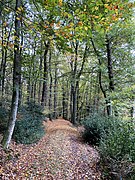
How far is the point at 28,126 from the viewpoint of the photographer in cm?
802

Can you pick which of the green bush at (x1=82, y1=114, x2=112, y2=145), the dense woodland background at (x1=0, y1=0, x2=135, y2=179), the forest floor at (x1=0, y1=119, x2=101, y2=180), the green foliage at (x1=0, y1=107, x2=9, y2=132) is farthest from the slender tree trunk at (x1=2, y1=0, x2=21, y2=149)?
the green bush at (x1=82, y1=114, x2=112, y2=145)

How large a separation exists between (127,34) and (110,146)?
23.7 ft

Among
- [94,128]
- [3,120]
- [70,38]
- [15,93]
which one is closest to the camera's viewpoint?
[70,38]

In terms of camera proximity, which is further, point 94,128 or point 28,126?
point 94,128

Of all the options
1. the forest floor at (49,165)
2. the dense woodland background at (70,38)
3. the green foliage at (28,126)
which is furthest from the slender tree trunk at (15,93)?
the green foliage at (28,126)

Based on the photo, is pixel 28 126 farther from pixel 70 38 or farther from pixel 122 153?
pixel 70 38

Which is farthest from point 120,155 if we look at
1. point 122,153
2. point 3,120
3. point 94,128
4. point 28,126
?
→ point 3,120

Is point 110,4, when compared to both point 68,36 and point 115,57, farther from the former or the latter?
point 115,57

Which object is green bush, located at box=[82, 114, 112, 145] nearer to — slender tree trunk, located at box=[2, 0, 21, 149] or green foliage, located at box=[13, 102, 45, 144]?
green foliage, located at box=[13, 102, 45, 144]

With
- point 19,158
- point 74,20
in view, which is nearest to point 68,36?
point 74,20

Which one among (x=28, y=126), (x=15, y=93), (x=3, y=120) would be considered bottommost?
(x=28, y=126)

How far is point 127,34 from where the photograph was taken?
9461 mm

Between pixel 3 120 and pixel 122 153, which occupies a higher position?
pixel 3 120

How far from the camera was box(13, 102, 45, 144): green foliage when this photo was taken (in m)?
7.32
